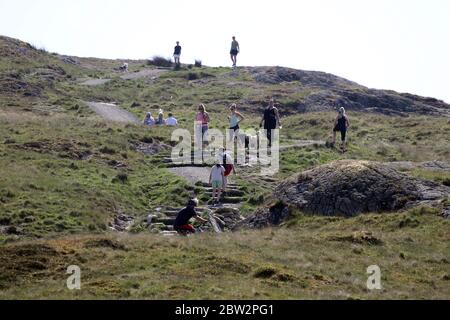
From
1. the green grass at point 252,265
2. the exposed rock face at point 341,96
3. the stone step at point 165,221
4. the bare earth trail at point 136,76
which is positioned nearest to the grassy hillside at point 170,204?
the green grass at point 252,265

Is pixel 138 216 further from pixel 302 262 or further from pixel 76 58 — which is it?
pixel 76 58

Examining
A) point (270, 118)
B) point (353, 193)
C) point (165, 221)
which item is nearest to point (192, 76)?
point (270, 118)

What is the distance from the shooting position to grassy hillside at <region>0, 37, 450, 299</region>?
19078 millimetres

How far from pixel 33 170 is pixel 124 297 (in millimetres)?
17601

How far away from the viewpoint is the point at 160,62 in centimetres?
8569

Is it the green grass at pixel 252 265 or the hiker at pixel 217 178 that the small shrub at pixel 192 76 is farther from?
the green grass at pixel 252 265

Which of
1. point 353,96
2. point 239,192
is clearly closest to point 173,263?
point 239,192

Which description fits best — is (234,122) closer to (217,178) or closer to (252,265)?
(217,178)

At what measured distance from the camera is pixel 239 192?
110ft

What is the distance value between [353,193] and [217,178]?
5.91 meters

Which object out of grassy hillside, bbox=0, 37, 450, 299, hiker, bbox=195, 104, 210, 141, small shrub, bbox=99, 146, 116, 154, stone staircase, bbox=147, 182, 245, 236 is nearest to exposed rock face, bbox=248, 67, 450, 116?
grassy hillside, bbox=0, 37, 450, 299

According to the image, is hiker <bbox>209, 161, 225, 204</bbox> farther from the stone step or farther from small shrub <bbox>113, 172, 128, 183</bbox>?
small shrub <bbox>113, 172, 128, 183</bbox>

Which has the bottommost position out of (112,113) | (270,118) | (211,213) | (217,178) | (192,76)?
(211,213)

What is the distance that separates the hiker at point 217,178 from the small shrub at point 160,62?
52907 mm
